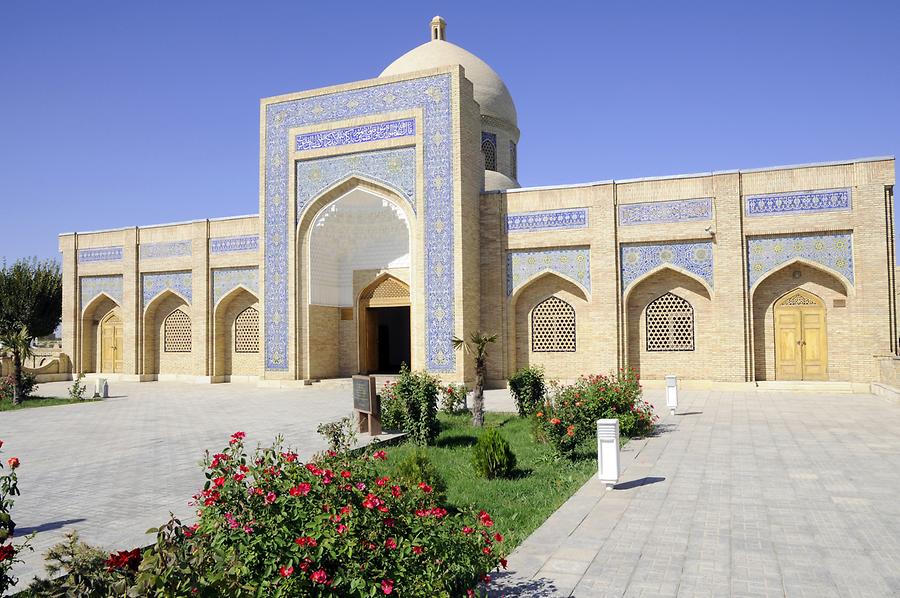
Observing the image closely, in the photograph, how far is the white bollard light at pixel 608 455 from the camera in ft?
17.9

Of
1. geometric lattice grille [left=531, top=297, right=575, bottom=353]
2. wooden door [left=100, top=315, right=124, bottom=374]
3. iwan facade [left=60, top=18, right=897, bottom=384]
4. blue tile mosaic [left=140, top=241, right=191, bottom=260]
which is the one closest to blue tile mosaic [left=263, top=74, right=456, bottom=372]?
iwan facade [left=60, top=18, right=897, bottom=384]

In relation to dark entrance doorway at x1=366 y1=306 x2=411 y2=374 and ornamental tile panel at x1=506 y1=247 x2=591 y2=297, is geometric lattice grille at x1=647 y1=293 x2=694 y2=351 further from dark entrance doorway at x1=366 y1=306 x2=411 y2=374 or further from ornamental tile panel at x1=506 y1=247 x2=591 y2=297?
dark entrance doorway at x1=366 y1=306 x2=411 y2=374

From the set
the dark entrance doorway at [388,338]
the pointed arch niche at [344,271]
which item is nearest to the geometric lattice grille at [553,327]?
the pointed arch niche at [344,271]

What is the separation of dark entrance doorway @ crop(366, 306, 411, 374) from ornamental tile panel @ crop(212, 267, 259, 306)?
330cm

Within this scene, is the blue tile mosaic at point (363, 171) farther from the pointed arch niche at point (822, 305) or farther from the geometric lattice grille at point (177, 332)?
the pointed arch niche at point (822, 305)

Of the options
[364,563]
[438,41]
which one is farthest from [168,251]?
[364,563]

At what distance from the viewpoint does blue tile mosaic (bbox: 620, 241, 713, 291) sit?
14.0 meters

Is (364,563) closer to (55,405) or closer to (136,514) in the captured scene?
(136,514)

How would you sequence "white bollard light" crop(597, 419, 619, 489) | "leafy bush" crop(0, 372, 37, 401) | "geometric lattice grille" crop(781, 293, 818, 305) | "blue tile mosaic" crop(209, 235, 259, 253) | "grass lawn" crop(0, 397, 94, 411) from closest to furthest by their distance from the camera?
"white bollard light" crop(597, 419, 619, 489) → "grass lawn" crop(0, 397, 94, 411) → "geometric lattice grille" crop(781, 293, 818, 305) → "leafy bush" crop(0, 372, 37, 401) → "blue tile mosaic" crop(209, 235, 259, 253)

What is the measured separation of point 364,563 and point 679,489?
3624 mm

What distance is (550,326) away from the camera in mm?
15352

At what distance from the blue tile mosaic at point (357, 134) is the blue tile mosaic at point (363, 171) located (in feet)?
1.04

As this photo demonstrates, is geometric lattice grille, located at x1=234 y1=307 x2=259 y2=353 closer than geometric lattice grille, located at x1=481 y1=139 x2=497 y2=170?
Yes

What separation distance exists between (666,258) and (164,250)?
13.9m
